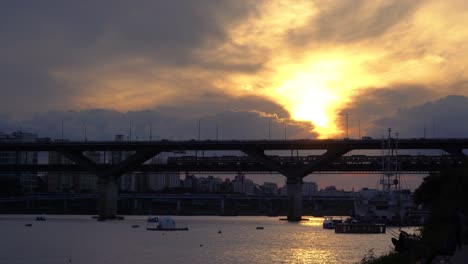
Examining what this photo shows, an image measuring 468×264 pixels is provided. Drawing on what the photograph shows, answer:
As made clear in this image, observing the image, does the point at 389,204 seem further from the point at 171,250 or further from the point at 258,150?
the point at 171,250

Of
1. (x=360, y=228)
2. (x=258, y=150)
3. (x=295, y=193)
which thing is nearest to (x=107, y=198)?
(x=258, y=150)

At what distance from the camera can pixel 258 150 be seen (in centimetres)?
17625

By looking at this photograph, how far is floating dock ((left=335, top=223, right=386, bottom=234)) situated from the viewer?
136m

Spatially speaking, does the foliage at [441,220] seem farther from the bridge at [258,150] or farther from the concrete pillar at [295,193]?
the concrete pillar at [295,193]

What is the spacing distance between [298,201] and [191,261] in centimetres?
10685

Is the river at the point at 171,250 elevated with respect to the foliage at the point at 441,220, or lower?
lower

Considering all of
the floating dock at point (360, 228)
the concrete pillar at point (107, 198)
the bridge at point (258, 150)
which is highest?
the bridge at point (258, 150)

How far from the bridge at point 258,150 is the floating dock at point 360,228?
2683cm

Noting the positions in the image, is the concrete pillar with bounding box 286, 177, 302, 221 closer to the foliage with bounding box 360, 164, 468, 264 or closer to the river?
the foliage with bounding box 360, 164, 468, 264

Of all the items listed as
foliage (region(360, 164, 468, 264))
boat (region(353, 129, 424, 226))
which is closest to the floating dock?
boat (region(353, 129, 424, 226))

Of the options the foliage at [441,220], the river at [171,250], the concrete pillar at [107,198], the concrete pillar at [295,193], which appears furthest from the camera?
the concrete pillar at [107,198]

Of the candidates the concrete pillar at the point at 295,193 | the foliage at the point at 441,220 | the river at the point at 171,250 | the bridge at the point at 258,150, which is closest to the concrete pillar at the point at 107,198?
the bridge at the point at 258,150

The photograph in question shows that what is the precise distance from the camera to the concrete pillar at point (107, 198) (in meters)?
181

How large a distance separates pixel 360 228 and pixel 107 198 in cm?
6881
